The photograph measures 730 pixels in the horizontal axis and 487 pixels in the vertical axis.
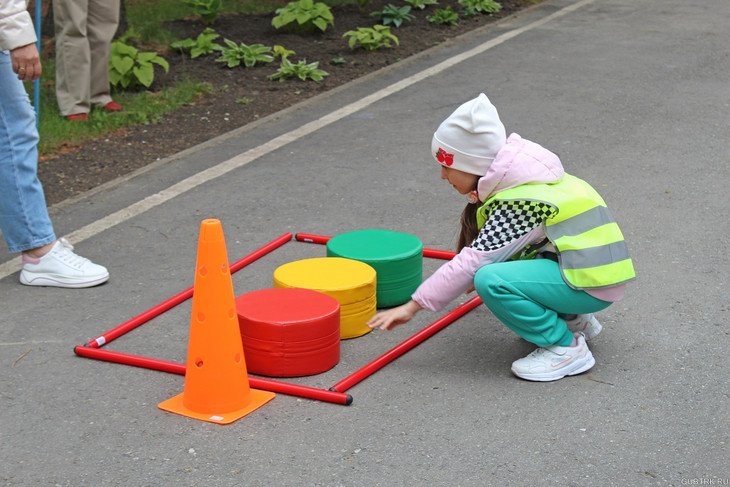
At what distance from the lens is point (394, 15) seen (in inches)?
391

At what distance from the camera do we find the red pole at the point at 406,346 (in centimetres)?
349

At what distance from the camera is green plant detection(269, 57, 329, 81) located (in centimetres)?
811

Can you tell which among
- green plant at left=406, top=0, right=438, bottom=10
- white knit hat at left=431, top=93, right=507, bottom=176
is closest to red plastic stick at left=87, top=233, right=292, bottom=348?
white knit hat at left=431, top=93, right=507, bottom=176

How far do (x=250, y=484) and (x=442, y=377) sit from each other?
988 millimetres

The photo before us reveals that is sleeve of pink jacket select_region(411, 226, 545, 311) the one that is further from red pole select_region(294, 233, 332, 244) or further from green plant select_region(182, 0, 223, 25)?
green plant select_region(182, 0, 223, 25)

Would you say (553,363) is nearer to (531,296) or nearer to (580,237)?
(531,296)

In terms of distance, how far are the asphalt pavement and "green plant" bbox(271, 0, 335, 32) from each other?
1.49 m

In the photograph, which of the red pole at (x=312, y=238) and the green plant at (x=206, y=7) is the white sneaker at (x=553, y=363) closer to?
the red pole at (x=312, y=238)

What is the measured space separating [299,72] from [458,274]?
4.92 m

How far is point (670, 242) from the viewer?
4.94m

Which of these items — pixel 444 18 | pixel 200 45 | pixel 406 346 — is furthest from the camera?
pixel 444 18

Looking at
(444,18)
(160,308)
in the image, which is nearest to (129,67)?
(444,18)

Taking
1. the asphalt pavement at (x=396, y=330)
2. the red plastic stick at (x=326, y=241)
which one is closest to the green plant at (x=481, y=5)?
the asphalt pavement at (x=396, y=330)

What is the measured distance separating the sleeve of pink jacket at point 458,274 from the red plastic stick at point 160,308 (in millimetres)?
1263
